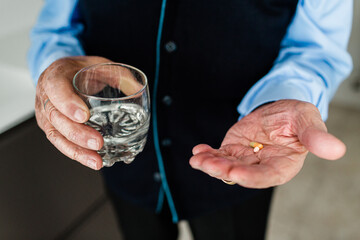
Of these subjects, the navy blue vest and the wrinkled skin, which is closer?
the wrinkled skin

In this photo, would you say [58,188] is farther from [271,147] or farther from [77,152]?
[271,147]

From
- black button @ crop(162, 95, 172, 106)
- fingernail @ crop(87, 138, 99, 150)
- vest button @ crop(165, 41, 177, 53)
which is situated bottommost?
black button @ crop(162, 95, 172, 106)

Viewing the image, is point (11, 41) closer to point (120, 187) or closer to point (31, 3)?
point (31, 3)

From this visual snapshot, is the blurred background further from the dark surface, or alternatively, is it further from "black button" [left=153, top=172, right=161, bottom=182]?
"black button" [left=153, top=172, right=161, bottom=182]

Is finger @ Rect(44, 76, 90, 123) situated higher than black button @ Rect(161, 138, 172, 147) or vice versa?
finger @ Rect(44, 76, 90, 123)

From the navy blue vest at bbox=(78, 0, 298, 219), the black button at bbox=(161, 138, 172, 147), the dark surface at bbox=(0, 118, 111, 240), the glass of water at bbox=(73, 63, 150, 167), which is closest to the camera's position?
the glass of water at bbox=(73, 63, 150, 167)

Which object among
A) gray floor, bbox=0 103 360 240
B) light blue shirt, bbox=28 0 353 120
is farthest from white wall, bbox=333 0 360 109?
light blue shirt, bbox=28 0 353 120

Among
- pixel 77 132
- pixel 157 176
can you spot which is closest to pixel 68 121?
pixel 77 132

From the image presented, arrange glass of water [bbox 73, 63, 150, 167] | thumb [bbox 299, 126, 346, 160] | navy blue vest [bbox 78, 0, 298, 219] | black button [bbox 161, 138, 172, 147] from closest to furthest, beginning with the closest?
thumb [bbox 299, 126, 346, 160], glass of water [bbox 73, 63, 150, 167], navy blue vest [bbox 78, 0, 298, 219], black button [bbox 161, 138, 172, 147]
